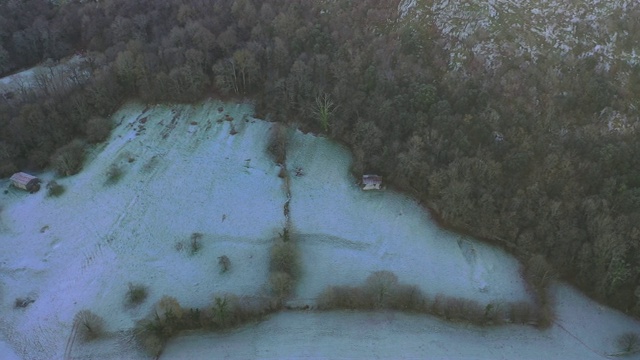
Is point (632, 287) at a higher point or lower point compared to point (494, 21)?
lower

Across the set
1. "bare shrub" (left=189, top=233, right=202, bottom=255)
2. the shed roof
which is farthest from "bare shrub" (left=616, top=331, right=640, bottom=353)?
"bare shrub" (left=189, top=233, right=202, bottom=255)

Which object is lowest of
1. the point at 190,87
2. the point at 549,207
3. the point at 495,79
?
the point at 549,207

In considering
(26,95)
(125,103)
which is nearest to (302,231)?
(125,103)

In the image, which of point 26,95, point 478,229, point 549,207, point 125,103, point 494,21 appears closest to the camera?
point 549,207

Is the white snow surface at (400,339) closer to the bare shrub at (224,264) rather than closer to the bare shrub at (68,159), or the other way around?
the bare shrub at (224,264)

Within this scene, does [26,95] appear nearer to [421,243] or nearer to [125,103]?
[125,103]

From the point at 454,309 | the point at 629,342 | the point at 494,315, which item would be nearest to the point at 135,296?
the point at 454,309
